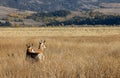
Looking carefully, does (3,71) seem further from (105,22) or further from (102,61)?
(105,22)

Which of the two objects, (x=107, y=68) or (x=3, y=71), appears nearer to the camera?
(x=107, y=68)

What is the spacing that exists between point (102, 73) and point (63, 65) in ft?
5.31

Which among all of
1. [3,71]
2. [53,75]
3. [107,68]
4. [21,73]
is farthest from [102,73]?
[3,71]

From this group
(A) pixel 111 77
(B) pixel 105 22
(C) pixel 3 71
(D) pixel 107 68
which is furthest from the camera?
(B) pixel 105 22

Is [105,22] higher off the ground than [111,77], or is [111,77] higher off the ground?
[111,77]

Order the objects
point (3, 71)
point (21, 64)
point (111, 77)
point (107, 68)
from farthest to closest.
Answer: point (21, 64), point (3, 71), point (107, 68), point (111, 77)

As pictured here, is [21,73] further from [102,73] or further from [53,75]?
[102,73]

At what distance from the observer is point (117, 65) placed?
37.6 feet

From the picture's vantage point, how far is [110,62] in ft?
39.7

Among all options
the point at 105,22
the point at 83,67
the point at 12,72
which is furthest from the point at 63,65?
the point at 105,22

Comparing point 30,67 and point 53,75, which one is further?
point 30,67

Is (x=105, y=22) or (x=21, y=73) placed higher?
(x=21, y=73)

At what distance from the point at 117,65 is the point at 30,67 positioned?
264 centimetres

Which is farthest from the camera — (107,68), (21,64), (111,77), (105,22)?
(105,22)
